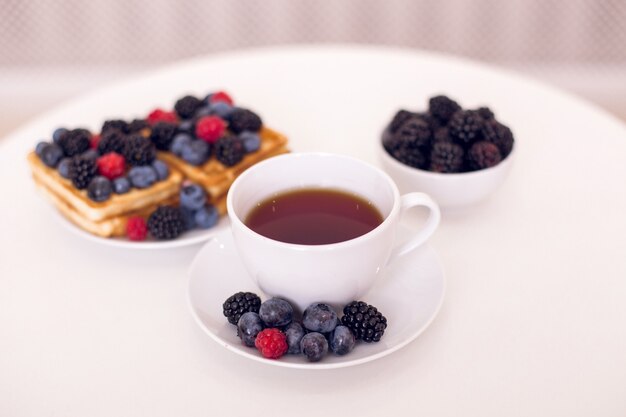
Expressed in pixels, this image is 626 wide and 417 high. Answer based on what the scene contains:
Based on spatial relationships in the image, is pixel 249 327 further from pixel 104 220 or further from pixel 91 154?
pixel 91 154

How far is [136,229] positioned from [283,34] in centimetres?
218

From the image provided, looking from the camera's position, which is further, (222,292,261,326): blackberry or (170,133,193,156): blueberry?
(170,133,193,156): blueberry

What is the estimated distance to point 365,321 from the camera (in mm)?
925

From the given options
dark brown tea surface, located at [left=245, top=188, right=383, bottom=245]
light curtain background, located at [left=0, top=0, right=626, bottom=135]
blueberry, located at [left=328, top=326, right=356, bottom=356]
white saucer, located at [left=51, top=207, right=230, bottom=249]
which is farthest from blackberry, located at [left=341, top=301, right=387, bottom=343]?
light curtain background, located at [left=0, top=0, right=626, bottom=135]

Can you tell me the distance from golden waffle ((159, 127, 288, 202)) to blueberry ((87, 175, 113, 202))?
0.53ft

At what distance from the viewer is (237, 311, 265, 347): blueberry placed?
3.03ft

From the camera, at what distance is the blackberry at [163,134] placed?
1333 millimetres

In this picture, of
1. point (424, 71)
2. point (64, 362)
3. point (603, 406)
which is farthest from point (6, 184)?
point (603, 406)

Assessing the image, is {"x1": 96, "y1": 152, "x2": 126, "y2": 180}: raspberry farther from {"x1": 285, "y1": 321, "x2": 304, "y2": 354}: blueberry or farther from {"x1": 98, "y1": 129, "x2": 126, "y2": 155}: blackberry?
{"x1": 285, "y1": 321, "x2": 304, "y2": 354}: blueberry

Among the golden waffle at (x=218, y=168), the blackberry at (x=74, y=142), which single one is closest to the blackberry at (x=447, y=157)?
the golden waffle at (x=218, y=168)

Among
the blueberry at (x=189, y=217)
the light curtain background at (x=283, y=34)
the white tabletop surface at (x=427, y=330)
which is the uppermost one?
the blueberry at (x=189, y=217)

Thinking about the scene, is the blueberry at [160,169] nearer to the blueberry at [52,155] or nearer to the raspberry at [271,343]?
the blueberry at [52,155]

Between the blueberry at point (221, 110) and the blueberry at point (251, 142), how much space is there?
0.07 m

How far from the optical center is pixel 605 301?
1.08m
